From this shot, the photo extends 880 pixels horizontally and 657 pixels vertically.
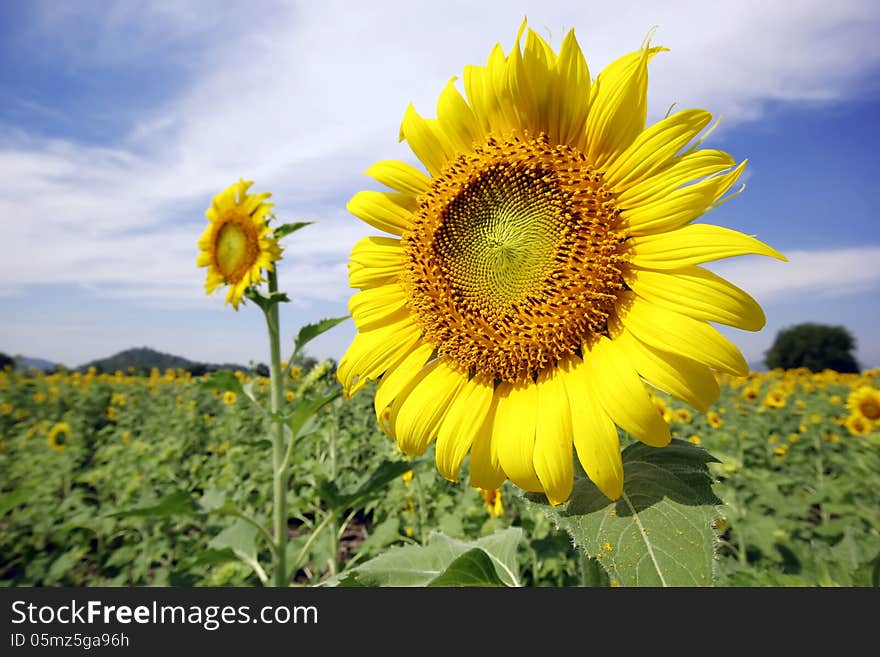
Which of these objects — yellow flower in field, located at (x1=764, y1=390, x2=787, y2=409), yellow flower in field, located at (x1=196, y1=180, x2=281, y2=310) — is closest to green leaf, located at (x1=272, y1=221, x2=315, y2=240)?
yellow flower in field, located at (x1=196, y1=180, x2=281, y2=310)

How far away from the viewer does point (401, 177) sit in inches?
58.1

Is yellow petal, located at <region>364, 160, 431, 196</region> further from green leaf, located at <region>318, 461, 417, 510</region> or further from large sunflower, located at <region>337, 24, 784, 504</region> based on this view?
green leaf, located at <region>318, 461, 417, 510</region>

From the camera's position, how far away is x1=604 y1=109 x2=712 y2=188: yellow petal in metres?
1.11

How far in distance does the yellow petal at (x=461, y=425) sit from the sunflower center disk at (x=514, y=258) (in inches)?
2.3

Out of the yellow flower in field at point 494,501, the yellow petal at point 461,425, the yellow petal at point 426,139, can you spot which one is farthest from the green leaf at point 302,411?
the yellow flower in field at point 494,501

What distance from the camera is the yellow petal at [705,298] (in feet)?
3.37

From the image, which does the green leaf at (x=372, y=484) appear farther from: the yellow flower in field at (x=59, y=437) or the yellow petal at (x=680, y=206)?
the yellow flower in field at (x=59, y=437)

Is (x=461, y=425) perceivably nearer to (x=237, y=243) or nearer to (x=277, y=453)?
(x=277, y=453)

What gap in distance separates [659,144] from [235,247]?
2.71 metres

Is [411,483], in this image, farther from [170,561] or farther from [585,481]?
[585,481]

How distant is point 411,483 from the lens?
222 inches

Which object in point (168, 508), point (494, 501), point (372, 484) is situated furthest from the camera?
point (494, 501)

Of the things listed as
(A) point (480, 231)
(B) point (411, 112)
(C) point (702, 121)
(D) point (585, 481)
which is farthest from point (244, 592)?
(C) point (702, 121)

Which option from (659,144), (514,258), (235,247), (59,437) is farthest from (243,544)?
(59,437)
